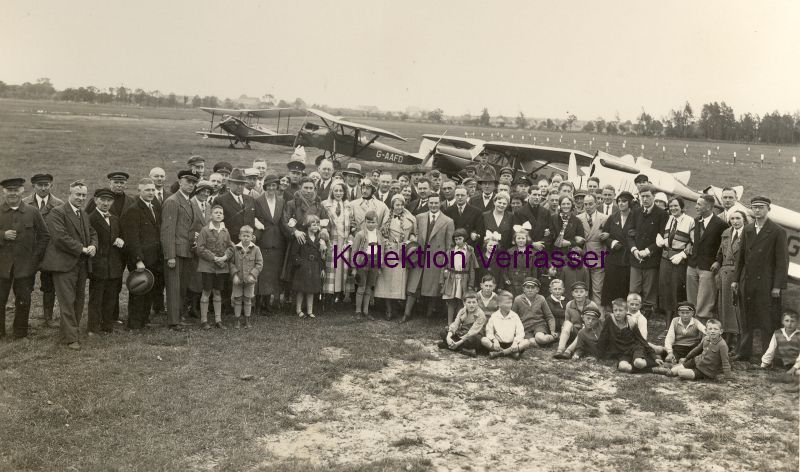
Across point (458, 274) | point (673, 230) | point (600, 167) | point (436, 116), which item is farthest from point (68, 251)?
point (436, 116)

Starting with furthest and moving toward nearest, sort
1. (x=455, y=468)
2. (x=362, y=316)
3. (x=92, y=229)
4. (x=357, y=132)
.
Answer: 1. (x=357, y=132)
2. (x=362, y=316)
3. (x=92, y=229)
4. (x=455, y=468)

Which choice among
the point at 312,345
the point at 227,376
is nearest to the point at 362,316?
the point at 312,345

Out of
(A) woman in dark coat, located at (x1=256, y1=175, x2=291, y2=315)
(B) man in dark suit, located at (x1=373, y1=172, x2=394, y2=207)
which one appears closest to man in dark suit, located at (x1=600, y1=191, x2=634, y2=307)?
(B) man in dark suit, located at (x1=373, y1=172, x2=394, y2=207)

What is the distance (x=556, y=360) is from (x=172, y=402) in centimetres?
411

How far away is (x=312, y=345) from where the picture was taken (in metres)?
6.90

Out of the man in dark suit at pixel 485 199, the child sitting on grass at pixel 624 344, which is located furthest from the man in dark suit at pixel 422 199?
the child sitting on grass at pixel 624 344

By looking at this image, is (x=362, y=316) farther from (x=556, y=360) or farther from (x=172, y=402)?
(x=172, y=402)

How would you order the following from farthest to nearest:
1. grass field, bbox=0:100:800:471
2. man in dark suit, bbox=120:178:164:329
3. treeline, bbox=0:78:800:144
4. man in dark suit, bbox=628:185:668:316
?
1. treeline, bbox=0:78:800:144
2. man in dark suit, bbox=628:185:668:316
3. man in dark suit, bbox=120:178:164:329
4. grass field, bbox=0:100:800:471

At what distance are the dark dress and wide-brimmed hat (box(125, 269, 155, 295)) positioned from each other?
6.09 feet

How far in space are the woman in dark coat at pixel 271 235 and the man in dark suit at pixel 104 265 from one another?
1.75 meters

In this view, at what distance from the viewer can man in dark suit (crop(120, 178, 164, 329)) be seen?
706cm

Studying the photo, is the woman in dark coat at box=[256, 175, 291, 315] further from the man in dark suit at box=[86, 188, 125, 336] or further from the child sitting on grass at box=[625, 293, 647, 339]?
the child sitting on grass at box=[625, 293, 647, 339]

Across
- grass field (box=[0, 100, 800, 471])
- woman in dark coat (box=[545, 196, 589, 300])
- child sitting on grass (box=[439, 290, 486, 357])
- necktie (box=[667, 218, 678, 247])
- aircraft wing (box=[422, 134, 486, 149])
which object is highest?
aircraft wing (box=[422, 134, 486, 149])

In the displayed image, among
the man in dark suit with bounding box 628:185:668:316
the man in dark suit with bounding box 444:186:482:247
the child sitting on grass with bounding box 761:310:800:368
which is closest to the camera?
the child sitting on grass with bounding box 761:310:800:368
